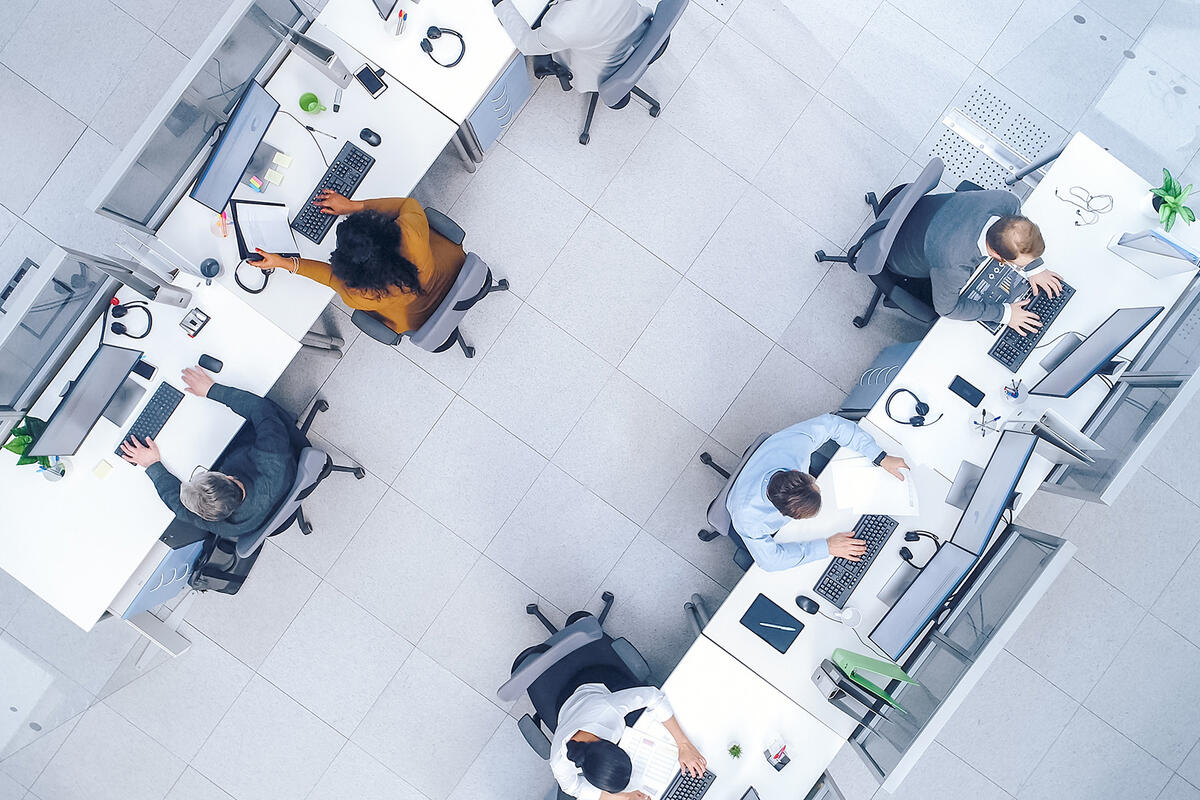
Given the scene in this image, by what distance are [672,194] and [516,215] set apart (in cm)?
82

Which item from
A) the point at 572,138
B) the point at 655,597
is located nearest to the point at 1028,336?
the point at 655,597

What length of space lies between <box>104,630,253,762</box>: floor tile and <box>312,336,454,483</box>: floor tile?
4.07 ft

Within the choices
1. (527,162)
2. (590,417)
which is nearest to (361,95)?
(527,162)

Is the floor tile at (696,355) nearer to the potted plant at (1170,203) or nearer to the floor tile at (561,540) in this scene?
the floor tile at (561,540)

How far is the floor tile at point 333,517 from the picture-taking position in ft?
11.9

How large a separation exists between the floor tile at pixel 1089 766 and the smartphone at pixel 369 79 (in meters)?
4.55

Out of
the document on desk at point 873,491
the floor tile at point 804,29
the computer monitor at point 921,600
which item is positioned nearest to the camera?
the computer monitor at point 921,600

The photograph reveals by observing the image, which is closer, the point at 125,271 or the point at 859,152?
the point at 125,271

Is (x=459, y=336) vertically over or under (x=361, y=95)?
under

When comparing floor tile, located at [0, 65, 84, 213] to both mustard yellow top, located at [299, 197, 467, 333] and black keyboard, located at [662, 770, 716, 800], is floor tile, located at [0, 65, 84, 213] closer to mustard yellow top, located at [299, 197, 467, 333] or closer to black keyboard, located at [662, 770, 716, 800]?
mustard yellow top, located at [299, 197, 467, 333]

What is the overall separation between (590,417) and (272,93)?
203cm

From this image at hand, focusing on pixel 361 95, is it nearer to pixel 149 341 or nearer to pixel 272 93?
pixel 272 93

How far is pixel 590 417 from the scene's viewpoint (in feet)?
12.0

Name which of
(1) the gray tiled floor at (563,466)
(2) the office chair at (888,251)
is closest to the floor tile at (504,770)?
(1) the gray tiled floor at (563,466)
